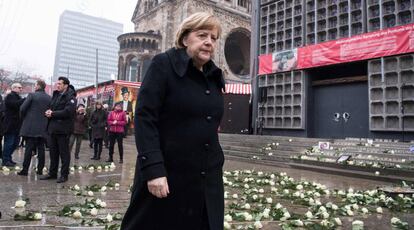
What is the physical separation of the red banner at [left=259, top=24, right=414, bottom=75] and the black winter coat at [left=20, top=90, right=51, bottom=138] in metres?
12.5

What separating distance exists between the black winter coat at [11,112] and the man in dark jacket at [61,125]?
9.46 ft

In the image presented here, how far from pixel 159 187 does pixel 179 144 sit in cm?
29

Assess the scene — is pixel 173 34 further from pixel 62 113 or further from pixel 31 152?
pixel 62 113

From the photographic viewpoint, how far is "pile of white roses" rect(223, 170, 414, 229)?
3.90m

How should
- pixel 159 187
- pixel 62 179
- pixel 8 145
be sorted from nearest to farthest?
pixel 159 187 < pixel 62 179 < pixel 8 145

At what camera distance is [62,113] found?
6531 millimetres

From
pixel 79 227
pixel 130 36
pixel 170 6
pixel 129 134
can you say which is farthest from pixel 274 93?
pixel 130 36

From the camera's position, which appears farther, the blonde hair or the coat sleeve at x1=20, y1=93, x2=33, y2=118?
the coat sleeve at x1=20, y1=93, x2=33, y2=118

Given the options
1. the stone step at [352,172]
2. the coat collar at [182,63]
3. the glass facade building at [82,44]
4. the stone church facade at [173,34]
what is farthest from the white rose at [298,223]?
the glass facade building at [82,44]

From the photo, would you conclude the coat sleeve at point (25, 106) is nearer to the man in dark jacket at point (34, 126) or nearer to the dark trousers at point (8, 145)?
the man in dark jacket at point (34, 126)

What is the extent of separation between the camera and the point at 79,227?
3.34m

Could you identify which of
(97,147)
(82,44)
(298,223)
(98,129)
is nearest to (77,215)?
(298,223)

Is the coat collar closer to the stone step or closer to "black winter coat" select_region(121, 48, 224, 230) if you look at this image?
"black winter coat" select_region(121, 48, 224, 230)

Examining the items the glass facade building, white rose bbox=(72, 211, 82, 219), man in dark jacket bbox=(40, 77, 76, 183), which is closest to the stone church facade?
the glass facade building
